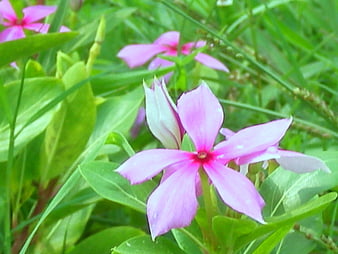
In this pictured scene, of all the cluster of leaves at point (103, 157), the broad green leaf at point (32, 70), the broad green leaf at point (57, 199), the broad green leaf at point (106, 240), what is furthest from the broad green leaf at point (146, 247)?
the broad green leaf at point (32, 70)

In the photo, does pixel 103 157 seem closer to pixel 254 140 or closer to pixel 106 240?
pixel 106 240

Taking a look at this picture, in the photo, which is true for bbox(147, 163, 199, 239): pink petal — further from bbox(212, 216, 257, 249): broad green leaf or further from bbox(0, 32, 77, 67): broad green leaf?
bbox(0, 32, 77, 67): broad green leaf

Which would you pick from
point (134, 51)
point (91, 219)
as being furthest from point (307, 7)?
point (91, 219)

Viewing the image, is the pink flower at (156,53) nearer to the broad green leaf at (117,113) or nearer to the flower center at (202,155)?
the broad green leaf at (117,113)

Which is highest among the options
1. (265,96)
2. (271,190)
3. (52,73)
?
(271,190)

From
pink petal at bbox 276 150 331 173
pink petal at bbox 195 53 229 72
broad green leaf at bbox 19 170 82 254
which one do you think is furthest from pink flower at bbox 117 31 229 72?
pink petal at bbox 276 150 331 173

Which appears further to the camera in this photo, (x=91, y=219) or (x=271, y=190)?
(x=91, y=219)

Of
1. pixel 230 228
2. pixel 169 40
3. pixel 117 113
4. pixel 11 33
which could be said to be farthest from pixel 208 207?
pixel 169 40

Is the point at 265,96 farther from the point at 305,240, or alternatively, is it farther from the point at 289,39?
the point at 305,240
